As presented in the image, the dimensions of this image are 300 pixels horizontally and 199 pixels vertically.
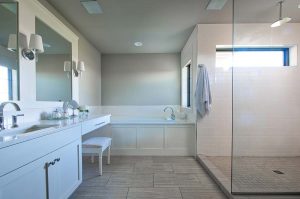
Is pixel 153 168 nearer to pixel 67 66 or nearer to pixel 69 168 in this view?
pixel 69 168

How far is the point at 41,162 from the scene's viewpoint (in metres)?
1.38

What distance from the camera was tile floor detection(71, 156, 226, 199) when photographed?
2.09m

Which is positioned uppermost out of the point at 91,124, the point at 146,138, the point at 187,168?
the point at 91,124

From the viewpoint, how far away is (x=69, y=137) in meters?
1.82

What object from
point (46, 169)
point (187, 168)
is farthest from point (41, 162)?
point (187, 168)

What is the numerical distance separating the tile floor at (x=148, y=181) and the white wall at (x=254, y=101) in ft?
2.22

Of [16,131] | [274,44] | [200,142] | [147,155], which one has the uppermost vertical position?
[274,44]

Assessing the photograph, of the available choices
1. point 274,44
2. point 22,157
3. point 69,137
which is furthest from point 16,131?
point 274,44

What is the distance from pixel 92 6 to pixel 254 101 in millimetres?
2768

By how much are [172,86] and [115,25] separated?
2.23 metres

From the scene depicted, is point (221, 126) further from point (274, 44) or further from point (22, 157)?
point (22, 157)

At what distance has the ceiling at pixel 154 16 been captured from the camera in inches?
95.9

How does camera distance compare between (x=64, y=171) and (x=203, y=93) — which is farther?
(x=203, y=93)

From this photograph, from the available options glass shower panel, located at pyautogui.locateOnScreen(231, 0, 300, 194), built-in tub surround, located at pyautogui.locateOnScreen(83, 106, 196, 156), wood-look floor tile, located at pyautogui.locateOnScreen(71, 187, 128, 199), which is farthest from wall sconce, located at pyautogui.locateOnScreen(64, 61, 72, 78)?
glass shower panel, located at pyautogui.locateOnScreen(231, 0, 300, 194)
